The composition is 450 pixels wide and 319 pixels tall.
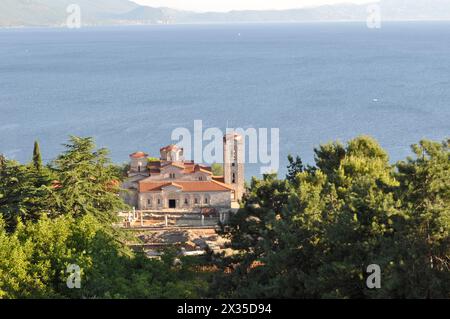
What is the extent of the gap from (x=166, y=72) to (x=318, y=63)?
34.9 m

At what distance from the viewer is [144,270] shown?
2428 cm

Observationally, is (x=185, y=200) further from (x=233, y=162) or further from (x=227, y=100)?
(x=227, y=100)

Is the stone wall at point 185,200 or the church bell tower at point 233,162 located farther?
the church bell tower at point 233,162

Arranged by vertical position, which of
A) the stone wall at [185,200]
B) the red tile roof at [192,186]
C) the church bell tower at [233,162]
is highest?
the church bell tower at [233,162]

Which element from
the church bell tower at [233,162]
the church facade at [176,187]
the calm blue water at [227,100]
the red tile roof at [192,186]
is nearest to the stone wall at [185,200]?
the church facade at [176,187]

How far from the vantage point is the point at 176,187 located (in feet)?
159

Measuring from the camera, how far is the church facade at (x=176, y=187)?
48562mm

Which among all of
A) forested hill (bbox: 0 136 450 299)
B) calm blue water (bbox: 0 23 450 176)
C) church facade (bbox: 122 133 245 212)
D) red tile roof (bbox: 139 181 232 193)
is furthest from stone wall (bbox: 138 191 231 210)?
calm blue water (bbox: 0 23 450 176)

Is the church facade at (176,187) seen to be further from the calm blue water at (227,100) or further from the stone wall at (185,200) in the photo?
the calm blue water at (227,100)

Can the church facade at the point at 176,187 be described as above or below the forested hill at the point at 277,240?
below

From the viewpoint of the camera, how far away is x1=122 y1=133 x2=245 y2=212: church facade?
4856 centimetres

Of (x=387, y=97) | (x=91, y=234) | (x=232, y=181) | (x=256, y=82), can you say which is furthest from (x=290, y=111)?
Answer: (x=91, y=234)

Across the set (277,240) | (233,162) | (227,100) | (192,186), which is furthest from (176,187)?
(227,100)

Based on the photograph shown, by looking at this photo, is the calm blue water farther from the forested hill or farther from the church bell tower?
the forested hill
